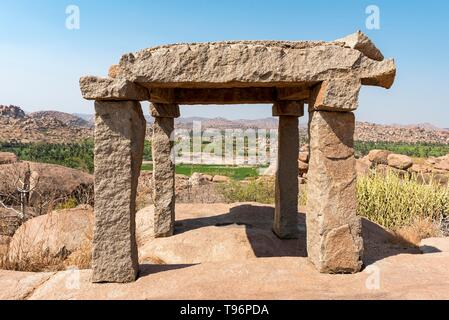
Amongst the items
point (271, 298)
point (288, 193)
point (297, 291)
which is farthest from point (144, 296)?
point (288, 193)

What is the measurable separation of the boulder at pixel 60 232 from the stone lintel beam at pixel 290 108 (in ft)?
13.0

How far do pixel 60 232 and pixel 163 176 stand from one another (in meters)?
2.19

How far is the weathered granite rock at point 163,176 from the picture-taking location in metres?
6.57

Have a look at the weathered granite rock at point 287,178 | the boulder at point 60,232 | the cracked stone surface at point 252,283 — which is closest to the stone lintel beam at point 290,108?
the weathered granite rock at point 287,178

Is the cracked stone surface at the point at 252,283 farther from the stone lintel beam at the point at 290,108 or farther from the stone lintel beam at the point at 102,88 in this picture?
the stone lintel beam at the point at 290,108

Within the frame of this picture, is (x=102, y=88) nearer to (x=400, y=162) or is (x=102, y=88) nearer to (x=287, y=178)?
(x=287, y=178)

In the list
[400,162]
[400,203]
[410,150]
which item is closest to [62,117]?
[410,150]

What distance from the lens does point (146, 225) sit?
7.26 m

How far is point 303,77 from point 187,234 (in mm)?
3941

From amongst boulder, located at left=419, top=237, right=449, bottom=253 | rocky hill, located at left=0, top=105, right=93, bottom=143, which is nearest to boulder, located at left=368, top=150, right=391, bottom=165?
boulder, located at left=419, top=237, right=449, bottom=253

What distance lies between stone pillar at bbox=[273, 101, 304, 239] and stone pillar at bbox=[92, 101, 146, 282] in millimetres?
3232

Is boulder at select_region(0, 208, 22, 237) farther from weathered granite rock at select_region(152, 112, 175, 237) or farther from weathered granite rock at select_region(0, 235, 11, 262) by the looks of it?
weathered granite rock at select_region(152, 112, 175, 237)

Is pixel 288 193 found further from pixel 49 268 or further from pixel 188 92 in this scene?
pixel 49 268
